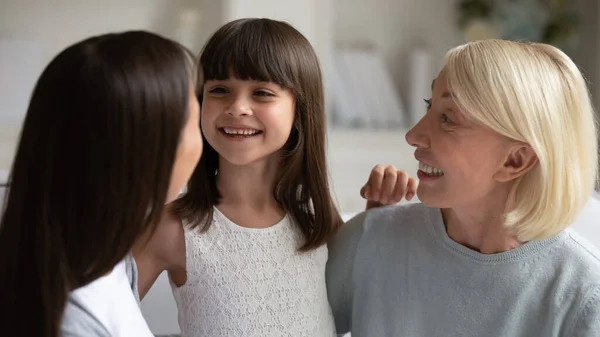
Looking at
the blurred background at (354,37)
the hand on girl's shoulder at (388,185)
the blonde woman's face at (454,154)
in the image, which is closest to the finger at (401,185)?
the hand on girl's shoulder at (388,185)

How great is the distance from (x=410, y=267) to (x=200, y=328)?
38 centimetres

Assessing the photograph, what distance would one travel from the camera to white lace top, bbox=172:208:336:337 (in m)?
1.19

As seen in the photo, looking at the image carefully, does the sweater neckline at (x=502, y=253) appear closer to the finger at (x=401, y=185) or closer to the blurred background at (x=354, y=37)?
the finger at (x=401, y=185)

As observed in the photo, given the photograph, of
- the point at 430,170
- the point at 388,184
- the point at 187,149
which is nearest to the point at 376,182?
the point at 388,184

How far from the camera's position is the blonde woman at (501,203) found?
3.78 ft

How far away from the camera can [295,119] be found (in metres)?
1.29

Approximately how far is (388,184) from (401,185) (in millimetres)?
23

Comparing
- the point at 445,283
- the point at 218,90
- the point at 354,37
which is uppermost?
the point at 218,90

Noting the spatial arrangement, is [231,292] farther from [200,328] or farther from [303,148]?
[303,148]

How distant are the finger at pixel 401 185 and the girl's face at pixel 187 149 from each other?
1.67 feet

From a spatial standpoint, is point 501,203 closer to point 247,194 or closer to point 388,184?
point 388,184

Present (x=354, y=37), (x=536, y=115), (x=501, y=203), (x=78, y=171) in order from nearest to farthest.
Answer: (x=78, y=171) → (x=536, y=115) → (x=501, y=203) → (x=354, y=37)

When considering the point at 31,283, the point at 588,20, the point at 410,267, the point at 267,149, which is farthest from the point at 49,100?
the point at 588,20

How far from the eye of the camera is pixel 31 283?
78 centimetres
